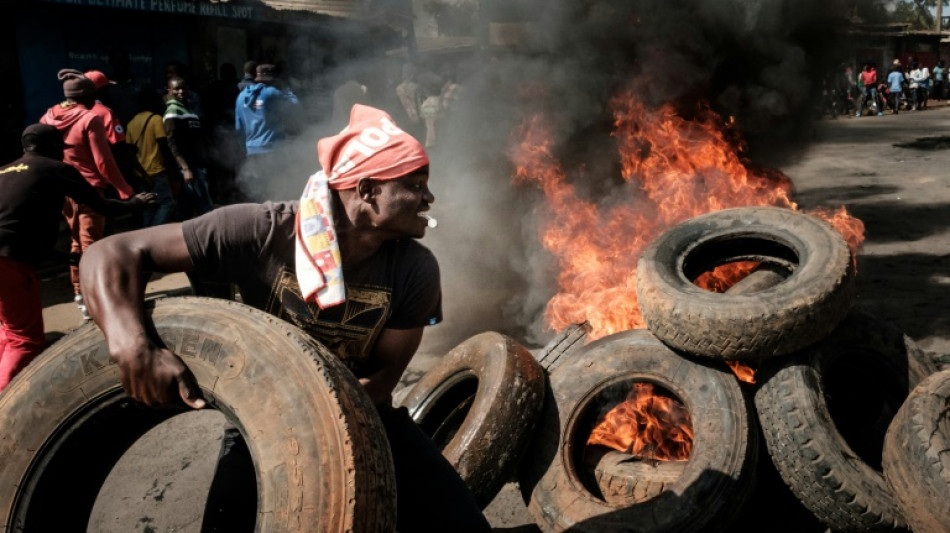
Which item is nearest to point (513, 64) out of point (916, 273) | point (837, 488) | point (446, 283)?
point (446, 283)

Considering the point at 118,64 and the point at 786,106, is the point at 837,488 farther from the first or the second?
the point at 118,64

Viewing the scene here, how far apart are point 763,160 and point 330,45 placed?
40.5 ft

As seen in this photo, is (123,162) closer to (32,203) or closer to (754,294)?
(32,203)

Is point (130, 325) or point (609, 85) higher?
point (609, 85)

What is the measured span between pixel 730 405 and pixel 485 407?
49.5 inches

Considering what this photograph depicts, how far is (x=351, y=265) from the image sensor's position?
2879 mm

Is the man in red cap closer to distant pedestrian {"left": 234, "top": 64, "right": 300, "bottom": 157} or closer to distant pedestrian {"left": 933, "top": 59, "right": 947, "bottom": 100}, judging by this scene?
distant pedestrian {"left": 234, "top": 64, "right": 300, "bottom": 157}

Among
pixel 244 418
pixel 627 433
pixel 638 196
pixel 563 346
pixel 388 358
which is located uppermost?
pixel 244 418

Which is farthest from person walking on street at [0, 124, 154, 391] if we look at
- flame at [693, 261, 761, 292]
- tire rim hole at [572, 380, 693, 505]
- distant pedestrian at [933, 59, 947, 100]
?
distant pedestrian at [933, 59, 947, 100]

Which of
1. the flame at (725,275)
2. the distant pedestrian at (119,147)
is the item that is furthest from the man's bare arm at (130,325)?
the distant pedestrian at (119,147)

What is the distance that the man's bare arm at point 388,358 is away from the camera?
3029mm

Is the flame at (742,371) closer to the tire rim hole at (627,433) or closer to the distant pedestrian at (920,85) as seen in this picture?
the tire rim hole at (627,433)

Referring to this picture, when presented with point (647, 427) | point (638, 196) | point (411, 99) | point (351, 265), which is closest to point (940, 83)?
point (411, 99)

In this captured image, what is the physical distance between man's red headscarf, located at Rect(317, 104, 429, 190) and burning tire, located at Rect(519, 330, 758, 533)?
6.93ft
